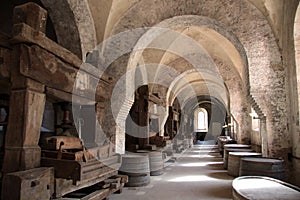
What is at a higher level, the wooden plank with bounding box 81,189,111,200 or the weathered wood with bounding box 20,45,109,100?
the weathered wood with bounding box 20,45,109,100

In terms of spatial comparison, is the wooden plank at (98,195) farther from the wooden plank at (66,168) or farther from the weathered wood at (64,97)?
the weathered wood at (64,97)

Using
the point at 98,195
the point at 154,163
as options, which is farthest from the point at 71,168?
the point at 154,163

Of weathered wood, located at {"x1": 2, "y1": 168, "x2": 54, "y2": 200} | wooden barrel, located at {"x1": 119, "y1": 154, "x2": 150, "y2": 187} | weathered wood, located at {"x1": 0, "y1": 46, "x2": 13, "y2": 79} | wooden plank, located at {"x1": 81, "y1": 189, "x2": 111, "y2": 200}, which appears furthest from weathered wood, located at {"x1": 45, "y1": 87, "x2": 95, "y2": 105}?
wooden barrel, located at {"x1": 119, "y1": 154, "x2": 150, "y2": 187}

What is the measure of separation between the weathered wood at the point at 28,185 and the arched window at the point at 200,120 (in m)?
30.2

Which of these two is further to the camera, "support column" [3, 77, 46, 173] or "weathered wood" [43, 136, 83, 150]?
"weathered wood" [43, 136, 83, 150]

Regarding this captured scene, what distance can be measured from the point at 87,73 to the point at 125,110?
2453mm

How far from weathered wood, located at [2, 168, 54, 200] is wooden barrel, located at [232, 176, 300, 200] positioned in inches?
95.5

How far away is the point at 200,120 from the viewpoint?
3312 centimetres

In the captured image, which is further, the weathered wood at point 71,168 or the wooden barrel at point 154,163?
the wooden barrel at point 154,163

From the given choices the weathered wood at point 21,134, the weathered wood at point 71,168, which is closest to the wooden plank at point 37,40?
the weathered wood at point 21,134

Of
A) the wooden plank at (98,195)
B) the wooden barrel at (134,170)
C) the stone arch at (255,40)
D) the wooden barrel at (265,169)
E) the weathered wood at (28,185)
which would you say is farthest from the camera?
the wooden barrel at (134,170)

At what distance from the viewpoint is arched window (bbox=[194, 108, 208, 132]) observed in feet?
107

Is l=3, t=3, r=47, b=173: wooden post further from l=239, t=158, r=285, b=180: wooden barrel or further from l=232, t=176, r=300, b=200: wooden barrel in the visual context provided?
l=239, t=158, r=285, b=180: wooden barrel

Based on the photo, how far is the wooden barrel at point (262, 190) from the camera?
3148 millimetres
